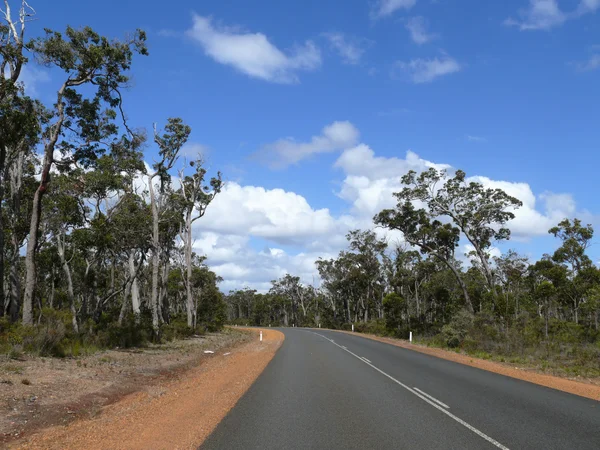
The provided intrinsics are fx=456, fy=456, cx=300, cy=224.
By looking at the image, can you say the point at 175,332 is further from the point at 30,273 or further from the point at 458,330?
the point at 458,330

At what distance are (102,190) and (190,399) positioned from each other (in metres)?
18.0

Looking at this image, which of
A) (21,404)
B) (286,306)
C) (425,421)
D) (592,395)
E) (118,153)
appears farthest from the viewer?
(286,306)

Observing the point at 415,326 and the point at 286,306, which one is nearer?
the point at 415,326

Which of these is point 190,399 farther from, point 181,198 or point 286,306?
point 286,306

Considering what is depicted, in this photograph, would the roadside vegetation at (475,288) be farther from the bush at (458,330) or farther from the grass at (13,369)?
the grass at (13,369)

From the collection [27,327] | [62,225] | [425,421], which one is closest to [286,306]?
[62,225]

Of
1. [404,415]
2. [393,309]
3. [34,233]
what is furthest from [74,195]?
[393,309]

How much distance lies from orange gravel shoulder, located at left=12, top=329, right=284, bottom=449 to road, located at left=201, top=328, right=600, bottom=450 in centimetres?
38

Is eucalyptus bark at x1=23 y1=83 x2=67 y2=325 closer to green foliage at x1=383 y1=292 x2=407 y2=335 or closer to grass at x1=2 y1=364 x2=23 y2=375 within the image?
grass at x1=2 y1=364 x2=23 y2=375

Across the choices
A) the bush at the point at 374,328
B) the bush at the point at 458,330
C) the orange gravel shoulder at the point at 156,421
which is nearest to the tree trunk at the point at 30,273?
the orange gravel shoulder at the point at 156,421

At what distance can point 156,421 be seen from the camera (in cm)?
818

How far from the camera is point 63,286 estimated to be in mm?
58500

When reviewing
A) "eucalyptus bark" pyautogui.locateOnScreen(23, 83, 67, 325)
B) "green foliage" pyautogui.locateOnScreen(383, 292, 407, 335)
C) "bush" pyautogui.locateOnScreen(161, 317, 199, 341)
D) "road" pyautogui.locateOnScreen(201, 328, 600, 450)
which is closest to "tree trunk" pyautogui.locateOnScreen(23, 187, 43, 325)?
"eucalyptus bark" pyautogui.locateOnScreen(23, 83, 67, 325)

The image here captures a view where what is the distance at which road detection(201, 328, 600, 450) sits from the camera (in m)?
6.66
